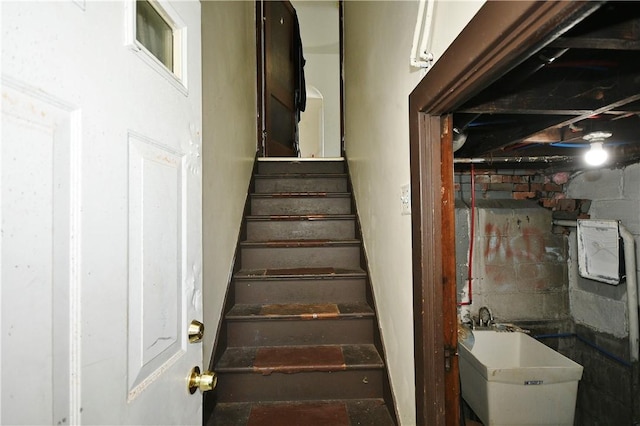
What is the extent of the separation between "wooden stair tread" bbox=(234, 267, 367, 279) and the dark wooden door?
61.3 inches

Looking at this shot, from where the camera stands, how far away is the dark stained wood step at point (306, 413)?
135 cm

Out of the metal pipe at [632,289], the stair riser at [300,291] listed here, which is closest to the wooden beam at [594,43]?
the stair riser at [300,291]

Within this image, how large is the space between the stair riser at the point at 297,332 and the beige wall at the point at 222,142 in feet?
0.62

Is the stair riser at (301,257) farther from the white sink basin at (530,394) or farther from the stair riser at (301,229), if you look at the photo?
the white sink basin at (530,394)

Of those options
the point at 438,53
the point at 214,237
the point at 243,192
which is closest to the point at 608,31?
the point at 438,53

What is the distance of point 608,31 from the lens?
0.72 m

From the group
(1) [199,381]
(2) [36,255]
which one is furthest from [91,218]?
(1) [199,381]

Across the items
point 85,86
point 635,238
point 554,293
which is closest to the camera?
point 85,86

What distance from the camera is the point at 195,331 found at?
0.80 metres

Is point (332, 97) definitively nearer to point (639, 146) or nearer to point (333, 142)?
point (333, 142)

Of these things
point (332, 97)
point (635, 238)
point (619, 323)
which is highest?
point (332, 97)

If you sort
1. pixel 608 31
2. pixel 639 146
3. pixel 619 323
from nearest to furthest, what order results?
1. pixel 608 31
2. pixel 639 146
3. pixel 619 323

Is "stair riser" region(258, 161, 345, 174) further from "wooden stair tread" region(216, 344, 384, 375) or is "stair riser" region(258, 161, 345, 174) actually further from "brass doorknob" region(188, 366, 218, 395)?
"brass doorknob" region(188, 366, 218, 395)

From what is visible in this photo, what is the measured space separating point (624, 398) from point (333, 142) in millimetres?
4100
